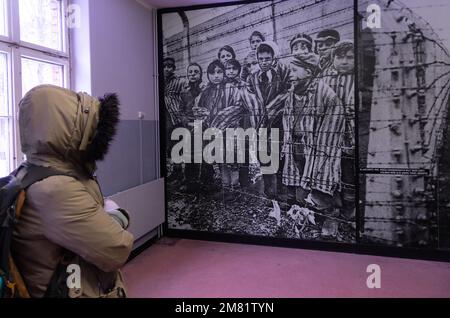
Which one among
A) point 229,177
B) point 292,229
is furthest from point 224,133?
point 292,229

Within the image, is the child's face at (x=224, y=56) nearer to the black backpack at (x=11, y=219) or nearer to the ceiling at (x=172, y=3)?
the ceiling at (x=172, y=3)

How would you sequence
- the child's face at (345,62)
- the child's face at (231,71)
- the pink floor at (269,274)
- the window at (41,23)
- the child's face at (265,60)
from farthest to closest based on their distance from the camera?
the child's face at (231,71), the child's face at (265,60), the child's face at (345,62), the pink floor at (269,274), the window at (41,23)

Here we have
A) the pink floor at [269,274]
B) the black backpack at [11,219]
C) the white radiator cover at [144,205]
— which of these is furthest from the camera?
the white radiator cover at [144,205]

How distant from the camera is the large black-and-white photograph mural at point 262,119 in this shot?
139 inches

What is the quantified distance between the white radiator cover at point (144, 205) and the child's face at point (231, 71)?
146 centimetres

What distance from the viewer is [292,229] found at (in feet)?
12.4

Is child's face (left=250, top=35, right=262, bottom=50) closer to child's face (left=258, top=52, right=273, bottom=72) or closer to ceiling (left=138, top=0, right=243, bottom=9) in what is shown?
child's face (left=258, top=52, right=273, bottom=72)

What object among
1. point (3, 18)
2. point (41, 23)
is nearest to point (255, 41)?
point (41, 23)

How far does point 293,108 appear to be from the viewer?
3.67 metres

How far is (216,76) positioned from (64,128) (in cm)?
298

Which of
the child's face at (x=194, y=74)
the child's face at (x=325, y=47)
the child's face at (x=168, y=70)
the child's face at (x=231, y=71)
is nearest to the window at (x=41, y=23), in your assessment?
the child's face at (x=168, y=70)

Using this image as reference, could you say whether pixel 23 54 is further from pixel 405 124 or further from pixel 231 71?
pixel 405 124
